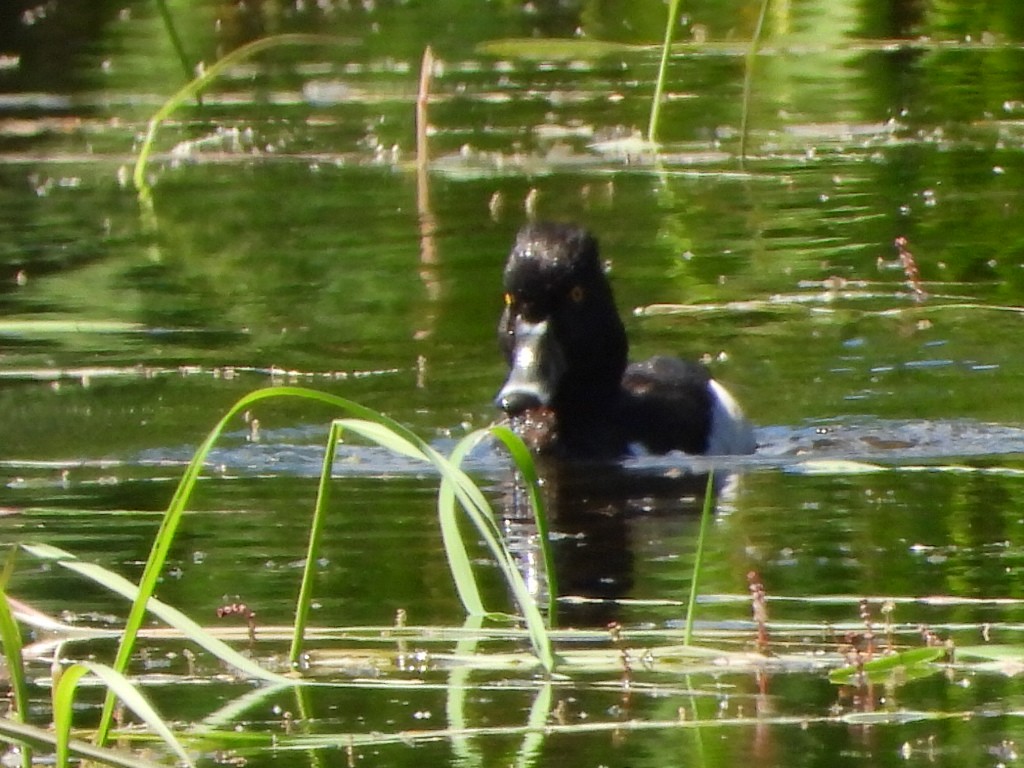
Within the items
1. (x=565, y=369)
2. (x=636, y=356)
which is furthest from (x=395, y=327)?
(x=565, y=369)

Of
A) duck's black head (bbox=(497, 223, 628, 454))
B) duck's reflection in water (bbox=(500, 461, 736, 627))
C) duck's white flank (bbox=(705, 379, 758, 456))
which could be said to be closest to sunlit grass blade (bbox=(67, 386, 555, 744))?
duck's reflection in water (bbox=(500, 461, 736, 627))

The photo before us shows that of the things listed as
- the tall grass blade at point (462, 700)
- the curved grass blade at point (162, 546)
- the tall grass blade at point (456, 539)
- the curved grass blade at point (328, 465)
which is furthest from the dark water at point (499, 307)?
the curved grass blade at point (162, 546)

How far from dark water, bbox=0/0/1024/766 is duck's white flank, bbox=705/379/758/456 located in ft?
0.82

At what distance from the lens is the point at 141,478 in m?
9.76

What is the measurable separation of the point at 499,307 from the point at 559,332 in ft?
8.67

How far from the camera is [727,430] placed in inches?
412

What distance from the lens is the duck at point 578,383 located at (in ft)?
33.9

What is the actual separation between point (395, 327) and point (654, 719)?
716cm

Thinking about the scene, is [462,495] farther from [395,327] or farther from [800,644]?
[395,327]

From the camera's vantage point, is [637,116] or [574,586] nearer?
[574,586]

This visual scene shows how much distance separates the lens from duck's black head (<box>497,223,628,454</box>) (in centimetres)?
1031

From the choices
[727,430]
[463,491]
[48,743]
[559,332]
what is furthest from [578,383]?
[48,743]

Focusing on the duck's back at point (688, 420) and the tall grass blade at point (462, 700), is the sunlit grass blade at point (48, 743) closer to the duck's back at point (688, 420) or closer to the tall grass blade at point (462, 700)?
the tall grass blade at point (462, 700)

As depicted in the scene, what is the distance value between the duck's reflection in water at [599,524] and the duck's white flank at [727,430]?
370 mm
